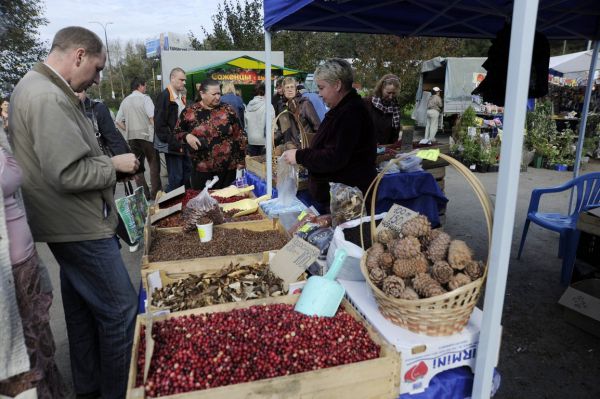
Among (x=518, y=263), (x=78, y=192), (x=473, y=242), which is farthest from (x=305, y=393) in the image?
(x=473, y=242)

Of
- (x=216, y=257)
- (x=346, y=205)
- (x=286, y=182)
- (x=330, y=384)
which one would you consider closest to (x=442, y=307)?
(x=330, y=384)

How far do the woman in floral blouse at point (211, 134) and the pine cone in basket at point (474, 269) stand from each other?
2.94 m

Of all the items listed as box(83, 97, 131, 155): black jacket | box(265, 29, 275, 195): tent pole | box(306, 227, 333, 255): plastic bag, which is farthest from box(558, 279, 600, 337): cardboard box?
box(83, 97, 131, 155): black jacket

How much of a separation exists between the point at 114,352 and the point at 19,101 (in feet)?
4.01

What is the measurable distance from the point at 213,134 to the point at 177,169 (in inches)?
79.9

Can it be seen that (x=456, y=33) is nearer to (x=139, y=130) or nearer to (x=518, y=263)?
(x=518, y=263)

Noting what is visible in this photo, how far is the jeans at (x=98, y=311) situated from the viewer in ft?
5.98

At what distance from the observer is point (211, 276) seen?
1.98 meters

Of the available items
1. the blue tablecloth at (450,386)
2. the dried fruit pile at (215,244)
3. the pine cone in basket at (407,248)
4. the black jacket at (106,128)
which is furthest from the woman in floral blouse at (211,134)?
the blue tablecloth at (450,386)

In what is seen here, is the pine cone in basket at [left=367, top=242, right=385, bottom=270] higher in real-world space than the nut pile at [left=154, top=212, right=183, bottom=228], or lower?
higher

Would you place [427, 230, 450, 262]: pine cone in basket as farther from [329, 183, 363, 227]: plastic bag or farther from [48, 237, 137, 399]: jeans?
[48, 237, 137, 399]: jeans

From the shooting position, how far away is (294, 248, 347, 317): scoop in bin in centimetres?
153

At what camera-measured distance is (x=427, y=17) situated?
12.3 ft

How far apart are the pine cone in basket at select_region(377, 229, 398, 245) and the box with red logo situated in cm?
30
